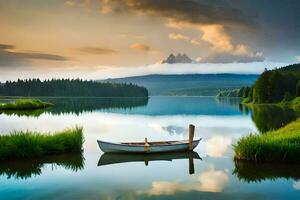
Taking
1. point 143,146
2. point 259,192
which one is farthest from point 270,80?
point 259,192

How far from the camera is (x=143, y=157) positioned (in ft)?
92.1

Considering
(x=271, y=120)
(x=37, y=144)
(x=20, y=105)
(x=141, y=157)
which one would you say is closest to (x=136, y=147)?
(x=141, y=157)

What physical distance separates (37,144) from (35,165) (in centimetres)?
297

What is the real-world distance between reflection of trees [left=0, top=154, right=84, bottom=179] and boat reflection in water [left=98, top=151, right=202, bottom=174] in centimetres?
176

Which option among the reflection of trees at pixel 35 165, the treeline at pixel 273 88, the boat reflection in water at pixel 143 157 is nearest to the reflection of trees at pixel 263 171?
the boat reflection in water at pixel 143 157

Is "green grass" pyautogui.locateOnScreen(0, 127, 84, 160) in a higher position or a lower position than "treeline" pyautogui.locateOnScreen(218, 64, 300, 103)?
lower

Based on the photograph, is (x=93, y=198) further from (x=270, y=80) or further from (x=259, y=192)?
(x=270, y=80)

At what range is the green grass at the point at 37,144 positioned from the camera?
84.5ft

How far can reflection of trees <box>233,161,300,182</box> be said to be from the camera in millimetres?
21150

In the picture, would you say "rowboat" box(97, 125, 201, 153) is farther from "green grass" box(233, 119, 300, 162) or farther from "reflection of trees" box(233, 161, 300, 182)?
"reflection of trees" box(233, 161, 300, 182)

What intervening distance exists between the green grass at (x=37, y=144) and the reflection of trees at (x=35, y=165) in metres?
0.67

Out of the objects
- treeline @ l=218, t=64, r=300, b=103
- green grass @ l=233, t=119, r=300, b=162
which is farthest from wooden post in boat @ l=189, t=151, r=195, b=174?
treeline @ l=218, t=64, r=300, b=103

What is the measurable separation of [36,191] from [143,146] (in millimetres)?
11159

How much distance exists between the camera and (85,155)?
28547mm
